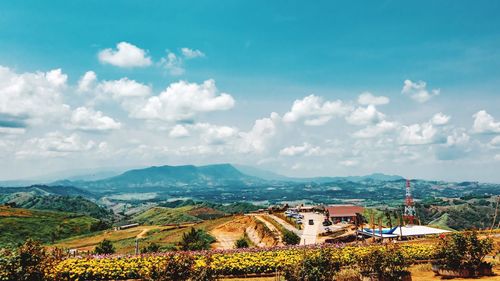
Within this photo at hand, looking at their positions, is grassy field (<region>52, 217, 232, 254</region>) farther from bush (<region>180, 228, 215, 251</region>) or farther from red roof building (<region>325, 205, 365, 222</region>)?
red roof building (<region>325, 205, 365, 222</region>)

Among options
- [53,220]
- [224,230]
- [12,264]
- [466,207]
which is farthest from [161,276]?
[466,207]

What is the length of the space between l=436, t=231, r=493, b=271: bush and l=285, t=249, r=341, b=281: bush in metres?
8.62

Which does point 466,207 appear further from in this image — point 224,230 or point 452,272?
point 452,272

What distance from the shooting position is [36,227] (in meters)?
116

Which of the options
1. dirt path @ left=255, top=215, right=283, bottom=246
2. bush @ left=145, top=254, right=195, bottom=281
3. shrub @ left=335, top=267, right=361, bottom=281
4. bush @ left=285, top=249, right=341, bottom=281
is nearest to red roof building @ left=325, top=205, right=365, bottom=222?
dirt path @ left=255, top=215, right=283, bottom=246

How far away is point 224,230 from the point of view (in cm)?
7094

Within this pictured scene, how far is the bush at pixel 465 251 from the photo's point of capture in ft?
77.7

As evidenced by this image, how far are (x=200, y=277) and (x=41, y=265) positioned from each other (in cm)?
662

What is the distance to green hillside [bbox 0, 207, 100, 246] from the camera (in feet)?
345

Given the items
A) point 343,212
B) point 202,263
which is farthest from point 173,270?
point 343,212

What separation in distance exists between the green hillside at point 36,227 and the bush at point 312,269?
9623 cm

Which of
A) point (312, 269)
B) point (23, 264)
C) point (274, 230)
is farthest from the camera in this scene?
point (274, 230)

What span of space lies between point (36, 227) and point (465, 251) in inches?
4664

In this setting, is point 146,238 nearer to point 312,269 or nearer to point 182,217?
point 182,217
